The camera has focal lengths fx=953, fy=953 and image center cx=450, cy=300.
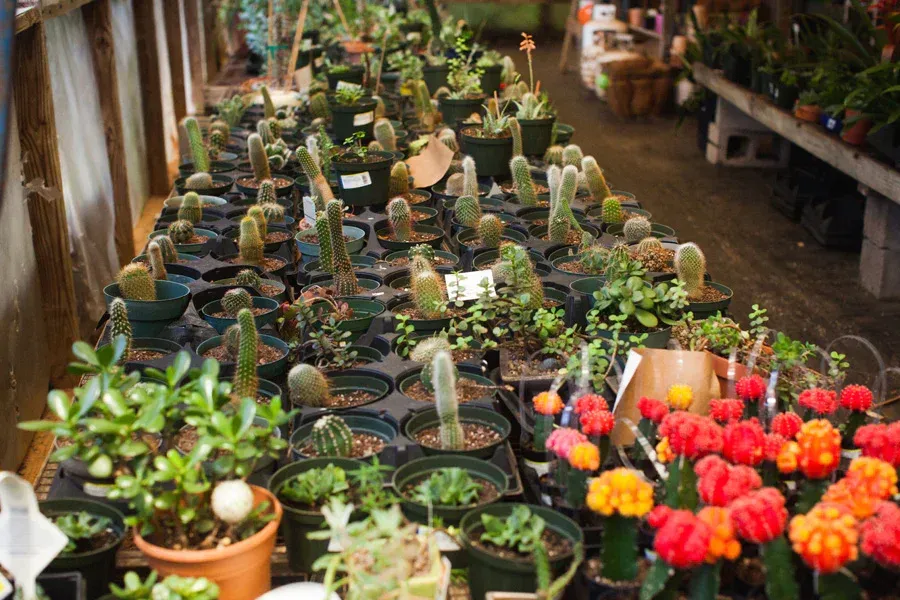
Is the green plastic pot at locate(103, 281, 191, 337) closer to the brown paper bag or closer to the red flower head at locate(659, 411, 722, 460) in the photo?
the brown paper bag

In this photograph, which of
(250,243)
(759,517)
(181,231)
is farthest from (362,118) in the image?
(759,517)

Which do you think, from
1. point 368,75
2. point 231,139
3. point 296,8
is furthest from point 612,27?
point 231,139

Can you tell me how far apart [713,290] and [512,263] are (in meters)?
0.68

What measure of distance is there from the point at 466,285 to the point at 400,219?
0.74 meters

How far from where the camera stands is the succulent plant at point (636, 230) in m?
3.20

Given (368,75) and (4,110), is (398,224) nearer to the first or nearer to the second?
(4,110)

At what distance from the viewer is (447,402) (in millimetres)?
1921

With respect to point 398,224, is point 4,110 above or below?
above

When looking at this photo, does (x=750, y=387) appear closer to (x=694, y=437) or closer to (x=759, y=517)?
(x=694, y=437)

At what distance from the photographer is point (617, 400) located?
2.10m

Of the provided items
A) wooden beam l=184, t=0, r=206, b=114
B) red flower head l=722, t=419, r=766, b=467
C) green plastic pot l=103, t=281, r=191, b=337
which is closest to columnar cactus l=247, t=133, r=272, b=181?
green plastic pot l=103, t=281, r=191, b=337

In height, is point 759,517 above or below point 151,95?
above

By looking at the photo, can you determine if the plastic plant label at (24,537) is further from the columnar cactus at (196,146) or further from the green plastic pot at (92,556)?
the columnar cactus at (196,146)

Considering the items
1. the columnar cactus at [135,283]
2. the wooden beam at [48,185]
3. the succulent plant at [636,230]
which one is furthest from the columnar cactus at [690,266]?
the wooden beam at [48,185]
